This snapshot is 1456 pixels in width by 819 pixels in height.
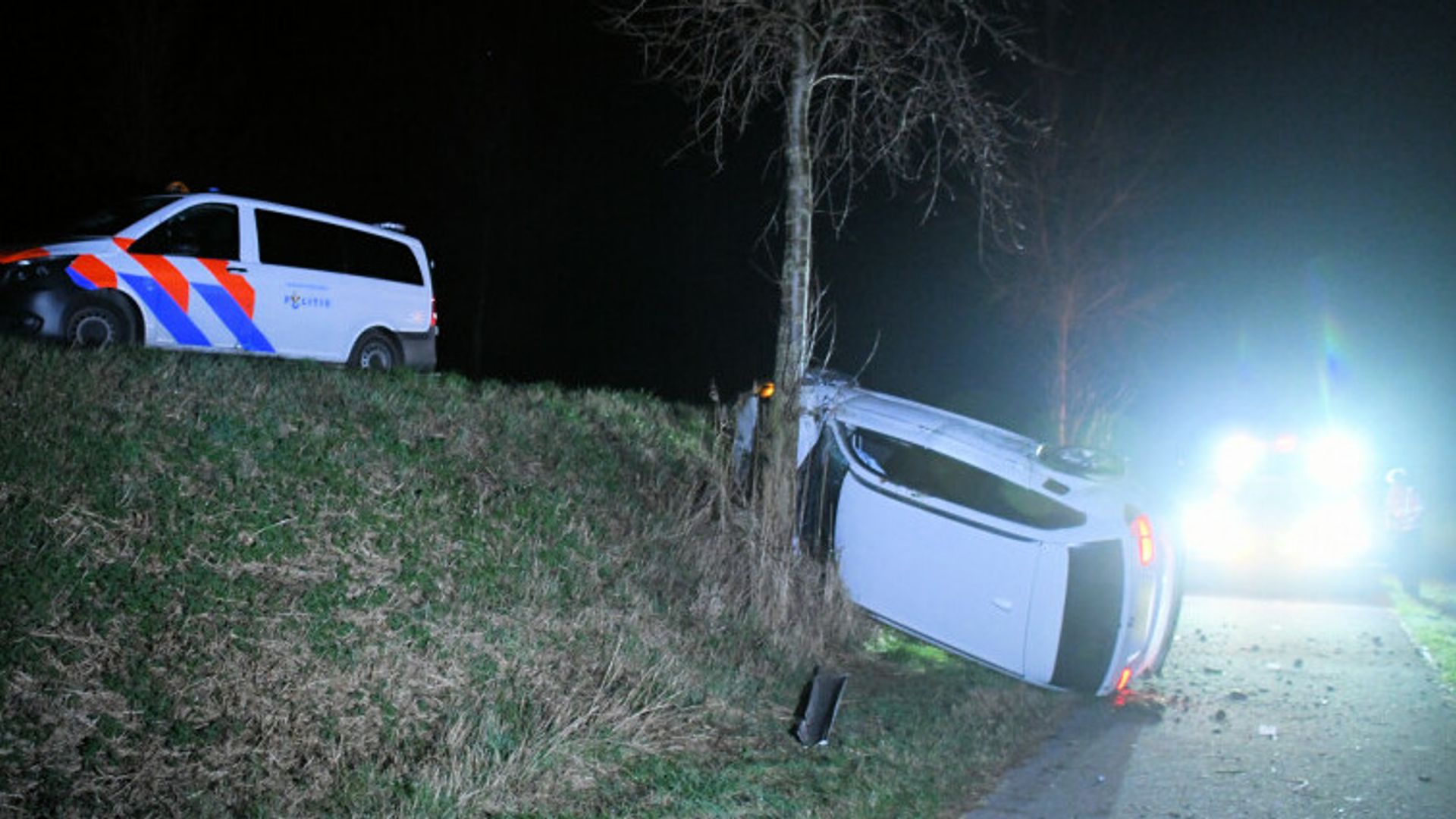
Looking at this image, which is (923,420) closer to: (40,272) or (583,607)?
(583,607)

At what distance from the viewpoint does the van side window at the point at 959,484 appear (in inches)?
349

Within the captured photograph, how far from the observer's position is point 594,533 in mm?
7961

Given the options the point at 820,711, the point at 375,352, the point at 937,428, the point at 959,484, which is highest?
the point at 937,428

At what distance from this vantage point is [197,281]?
1088cm

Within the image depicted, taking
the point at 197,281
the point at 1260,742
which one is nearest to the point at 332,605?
the point at 1260,742

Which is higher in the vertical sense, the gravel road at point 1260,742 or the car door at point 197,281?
the car door at point 197,281

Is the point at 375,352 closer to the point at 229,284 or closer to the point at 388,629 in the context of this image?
the point at 229,284

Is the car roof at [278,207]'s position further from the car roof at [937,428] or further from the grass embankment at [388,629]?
the car roof at [937,428]

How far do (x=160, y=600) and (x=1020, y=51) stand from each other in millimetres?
7673

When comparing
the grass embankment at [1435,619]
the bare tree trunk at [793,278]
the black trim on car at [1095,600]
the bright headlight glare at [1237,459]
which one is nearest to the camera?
the black trim on car at [1095,600]

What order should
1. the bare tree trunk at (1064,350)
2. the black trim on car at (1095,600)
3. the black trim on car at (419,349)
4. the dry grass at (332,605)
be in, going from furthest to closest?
1. the bare tree trunk at (1064,350)
2. the black trim on car at (419,349)
3. the black trim on car at (1095,600)
4. the dry grass at (332,605)

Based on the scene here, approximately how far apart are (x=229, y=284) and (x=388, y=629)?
6.32 metres

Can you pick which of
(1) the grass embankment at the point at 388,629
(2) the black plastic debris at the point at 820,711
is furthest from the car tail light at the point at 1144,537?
(2) the black plastic debris at the point at 820,711

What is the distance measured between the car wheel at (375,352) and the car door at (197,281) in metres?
1.30
